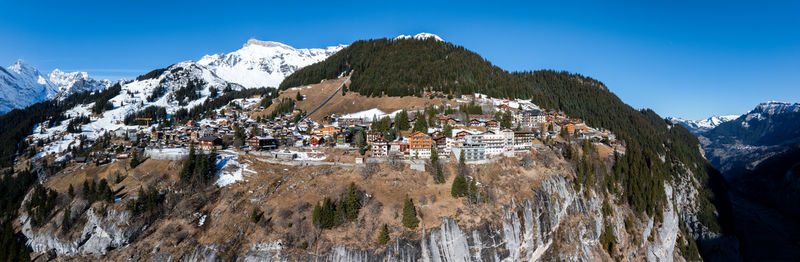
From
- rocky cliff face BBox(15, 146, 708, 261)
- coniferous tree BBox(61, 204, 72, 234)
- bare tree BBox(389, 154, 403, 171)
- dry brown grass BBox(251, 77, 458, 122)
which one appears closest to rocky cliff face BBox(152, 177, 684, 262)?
rocky cliff face BBox(15, 146, 708, 261)

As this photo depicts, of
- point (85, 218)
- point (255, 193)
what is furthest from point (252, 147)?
point (85, 218)

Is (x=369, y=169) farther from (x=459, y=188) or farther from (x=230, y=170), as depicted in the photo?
(x=230, y=170)

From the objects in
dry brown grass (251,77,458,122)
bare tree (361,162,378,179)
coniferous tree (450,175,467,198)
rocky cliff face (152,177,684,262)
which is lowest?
rocky cliff face (152,177,684,262)

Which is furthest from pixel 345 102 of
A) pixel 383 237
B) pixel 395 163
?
pixel 383 237

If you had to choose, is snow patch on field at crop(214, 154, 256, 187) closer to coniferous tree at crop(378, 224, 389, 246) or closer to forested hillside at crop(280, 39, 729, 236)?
coniferous tree at crop(378, 224, 389, 246)

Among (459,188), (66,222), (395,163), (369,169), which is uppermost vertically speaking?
(395,163)

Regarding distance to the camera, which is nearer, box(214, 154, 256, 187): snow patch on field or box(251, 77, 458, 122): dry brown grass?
box(214, 154, 256, 187): snow patch on field

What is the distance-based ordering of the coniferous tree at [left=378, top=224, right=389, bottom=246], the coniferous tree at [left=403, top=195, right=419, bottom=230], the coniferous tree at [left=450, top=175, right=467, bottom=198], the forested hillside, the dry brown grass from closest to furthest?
the coniferous tree at [left=378, top=224, right=389, bottom=246], the coniferous tree at [left=403, top=195, right=419, bottom=230], the coniferous tree at [left=450, top=175, right=467, bottom=198], the forested hillside, the dry brown grass

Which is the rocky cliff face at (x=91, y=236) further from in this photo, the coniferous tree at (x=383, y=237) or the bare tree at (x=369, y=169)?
the coniferous tree at (x=383, y=237)
